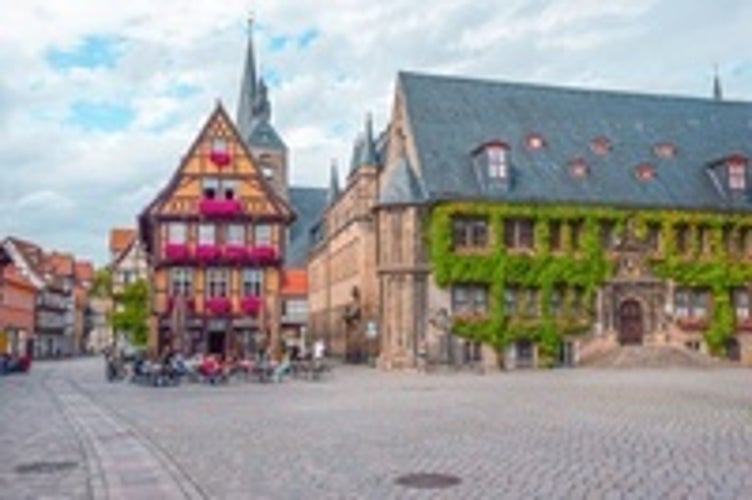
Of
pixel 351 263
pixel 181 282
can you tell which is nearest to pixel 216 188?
pixel 181 282

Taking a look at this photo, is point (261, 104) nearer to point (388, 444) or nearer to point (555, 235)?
point (555, 235)

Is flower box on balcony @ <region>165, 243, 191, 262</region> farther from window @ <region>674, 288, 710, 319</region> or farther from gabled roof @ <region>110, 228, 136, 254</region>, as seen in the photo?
gabled roof @ <region>110, 228, 136, 254</region>

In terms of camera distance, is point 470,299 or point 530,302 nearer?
point 470,299

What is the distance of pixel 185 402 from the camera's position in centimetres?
2589

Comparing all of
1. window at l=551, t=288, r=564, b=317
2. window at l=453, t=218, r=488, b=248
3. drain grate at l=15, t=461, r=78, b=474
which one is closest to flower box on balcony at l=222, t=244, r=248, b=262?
window at l=453, t=218, r=488, b=248

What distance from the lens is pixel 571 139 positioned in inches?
2053

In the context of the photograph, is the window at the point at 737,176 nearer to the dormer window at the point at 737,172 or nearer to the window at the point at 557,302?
the dormer window at the point at 737,172

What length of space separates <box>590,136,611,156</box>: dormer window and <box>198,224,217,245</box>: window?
22.5 m

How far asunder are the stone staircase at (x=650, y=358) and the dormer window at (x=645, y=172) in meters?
9.83

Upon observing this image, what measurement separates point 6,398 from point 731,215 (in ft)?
130

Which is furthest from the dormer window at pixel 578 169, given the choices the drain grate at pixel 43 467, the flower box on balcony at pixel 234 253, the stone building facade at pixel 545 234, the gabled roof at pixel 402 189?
the drain grate at pixel 43 467

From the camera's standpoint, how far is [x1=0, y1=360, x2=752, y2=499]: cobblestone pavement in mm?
11141

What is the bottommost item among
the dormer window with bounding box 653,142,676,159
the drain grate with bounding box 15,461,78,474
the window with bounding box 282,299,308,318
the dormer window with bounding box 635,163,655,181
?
the drain grate with bounding box 15,461,78,474

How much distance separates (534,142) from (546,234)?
6.30 metres
